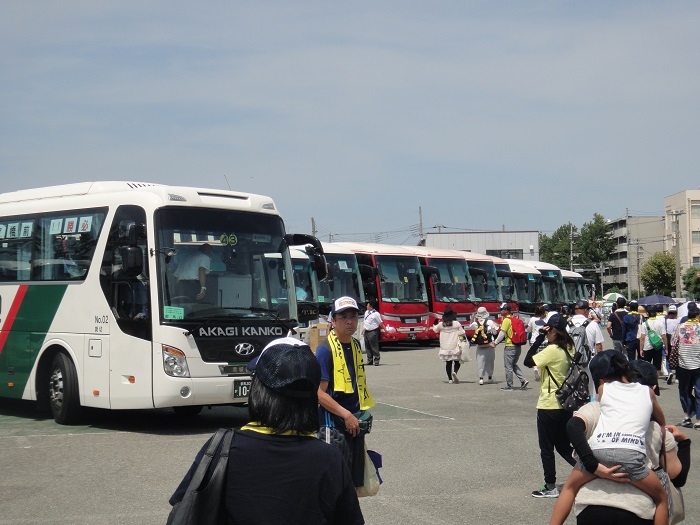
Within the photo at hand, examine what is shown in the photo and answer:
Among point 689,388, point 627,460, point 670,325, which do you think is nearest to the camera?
point 627,460

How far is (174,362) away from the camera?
40.3 feet

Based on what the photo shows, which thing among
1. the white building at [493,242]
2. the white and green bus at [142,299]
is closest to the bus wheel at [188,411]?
the white and green bus at [142,299]

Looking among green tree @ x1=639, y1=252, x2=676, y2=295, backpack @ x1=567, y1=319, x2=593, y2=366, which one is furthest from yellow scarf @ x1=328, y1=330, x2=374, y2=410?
green tree @ x1=639, y1=252, x2=676, y2=295

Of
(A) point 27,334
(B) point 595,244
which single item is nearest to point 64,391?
(A) point 27,334

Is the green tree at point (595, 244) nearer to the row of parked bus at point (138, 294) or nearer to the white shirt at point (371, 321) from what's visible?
the white shirt at point (371, 321)

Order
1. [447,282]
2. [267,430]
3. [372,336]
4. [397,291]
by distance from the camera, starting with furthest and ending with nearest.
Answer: [447,282]
[397,291]
[372,336]
[267,430]

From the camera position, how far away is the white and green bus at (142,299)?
12383mm

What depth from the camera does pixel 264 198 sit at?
13.9m

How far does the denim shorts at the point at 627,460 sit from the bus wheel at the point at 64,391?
31.2ft

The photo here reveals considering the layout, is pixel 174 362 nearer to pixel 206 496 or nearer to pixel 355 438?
pixel 355 438

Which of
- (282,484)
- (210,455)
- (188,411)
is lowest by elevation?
(188,411)

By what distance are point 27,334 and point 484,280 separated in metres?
26.9

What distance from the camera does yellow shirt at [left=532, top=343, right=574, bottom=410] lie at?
28.3 feet

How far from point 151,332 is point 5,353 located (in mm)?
3446
